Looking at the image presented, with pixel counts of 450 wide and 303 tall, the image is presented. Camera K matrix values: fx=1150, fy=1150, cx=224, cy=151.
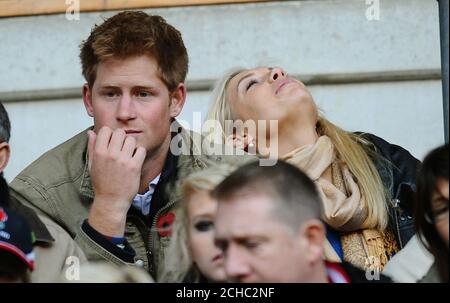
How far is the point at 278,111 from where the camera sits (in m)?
4.39

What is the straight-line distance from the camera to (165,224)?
13.5 ft

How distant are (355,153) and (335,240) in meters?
0.43

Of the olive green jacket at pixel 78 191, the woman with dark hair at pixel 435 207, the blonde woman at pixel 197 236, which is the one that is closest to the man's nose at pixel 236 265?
the blonde woman at pixel 197 236

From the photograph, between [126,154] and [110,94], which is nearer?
[126,154]

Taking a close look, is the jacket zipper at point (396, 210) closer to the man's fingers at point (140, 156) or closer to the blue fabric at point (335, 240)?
the blue fabric at point (335, 240)

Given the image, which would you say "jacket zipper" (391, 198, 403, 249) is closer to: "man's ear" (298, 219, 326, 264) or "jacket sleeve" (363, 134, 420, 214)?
"jacket sleeve" (363, 134, 420, 214)

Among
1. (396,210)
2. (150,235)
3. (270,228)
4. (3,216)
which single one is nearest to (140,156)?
(150,235)

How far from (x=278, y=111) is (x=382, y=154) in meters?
0.47

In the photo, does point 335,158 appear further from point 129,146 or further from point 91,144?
point 91,144

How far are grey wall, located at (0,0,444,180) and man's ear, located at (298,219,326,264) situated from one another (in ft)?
5.50

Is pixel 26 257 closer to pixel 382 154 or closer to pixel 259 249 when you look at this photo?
pixel 259 249

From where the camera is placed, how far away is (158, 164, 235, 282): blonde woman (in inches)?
144

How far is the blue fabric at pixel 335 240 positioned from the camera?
13.5 ft
